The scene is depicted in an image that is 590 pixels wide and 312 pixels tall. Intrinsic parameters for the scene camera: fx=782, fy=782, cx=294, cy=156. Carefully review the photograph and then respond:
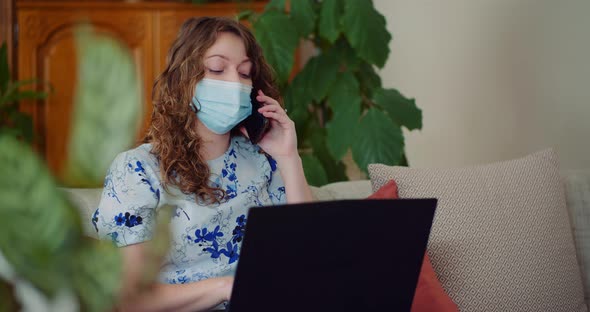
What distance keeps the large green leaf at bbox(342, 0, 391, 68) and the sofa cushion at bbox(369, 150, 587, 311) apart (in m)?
0.91

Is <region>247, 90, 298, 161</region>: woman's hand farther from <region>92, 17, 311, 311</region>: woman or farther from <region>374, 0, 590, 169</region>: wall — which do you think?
<region>374, 0, 590, 169</region>: wall

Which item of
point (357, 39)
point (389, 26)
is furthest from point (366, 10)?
point (389, 26)

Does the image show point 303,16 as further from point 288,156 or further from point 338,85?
point 288,156

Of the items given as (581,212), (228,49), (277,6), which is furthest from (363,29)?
(228,49)

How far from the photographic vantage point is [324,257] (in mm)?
791

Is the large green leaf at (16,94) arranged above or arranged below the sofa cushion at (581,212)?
below

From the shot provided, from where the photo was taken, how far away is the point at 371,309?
2.89ft

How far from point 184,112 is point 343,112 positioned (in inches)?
47.6

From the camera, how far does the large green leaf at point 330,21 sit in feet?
8.75

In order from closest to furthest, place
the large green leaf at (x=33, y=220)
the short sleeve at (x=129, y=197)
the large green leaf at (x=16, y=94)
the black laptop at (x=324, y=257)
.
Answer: the large green leaf at (x=33, y=220) < the black laptop at (x=324, y=257) < the short sleeve at (x=129, y=197) < the large green leaf at (x=16, y=94)

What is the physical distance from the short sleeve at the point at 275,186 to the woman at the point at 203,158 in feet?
0.18

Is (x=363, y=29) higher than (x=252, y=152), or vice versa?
(x=363, y=29)

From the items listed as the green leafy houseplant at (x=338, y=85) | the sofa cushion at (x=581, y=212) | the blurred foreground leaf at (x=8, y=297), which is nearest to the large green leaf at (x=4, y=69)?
the green leafy houseplant at (x=338, y=85)

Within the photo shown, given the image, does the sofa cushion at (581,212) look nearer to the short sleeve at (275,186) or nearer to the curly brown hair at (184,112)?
the short sleeve at (275,186)
